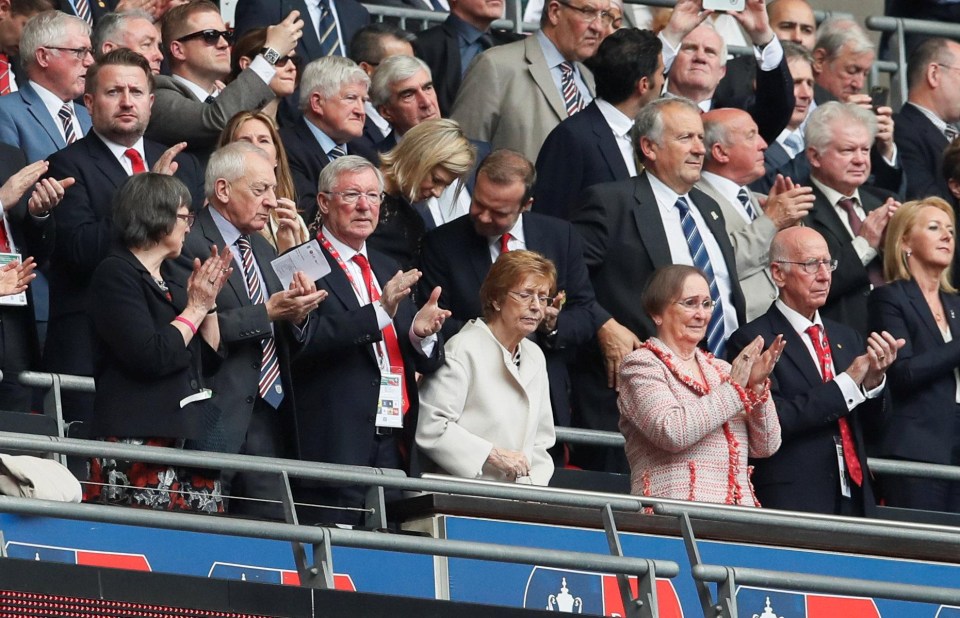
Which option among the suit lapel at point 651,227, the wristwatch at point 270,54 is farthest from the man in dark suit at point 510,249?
the wristwatch at point 270,54

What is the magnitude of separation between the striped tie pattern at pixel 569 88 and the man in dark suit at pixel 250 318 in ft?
9.84

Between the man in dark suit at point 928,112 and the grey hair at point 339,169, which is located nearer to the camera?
the grey hair at point 339,169

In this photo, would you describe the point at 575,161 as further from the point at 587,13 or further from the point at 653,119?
the point at 587,13

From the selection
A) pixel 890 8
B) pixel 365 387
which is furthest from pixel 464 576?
pixel 890 8

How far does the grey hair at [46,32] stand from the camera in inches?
378

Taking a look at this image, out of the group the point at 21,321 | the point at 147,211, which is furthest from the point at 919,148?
the point at 147,211

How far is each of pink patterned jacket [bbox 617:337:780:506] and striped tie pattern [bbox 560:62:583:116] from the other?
2993mm

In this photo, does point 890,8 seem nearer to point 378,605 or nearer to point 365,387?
point 365,387

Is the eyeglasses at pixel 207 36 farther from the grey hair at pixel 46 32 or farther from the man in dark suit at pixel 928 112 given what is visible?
the man in dark suit at pixel 928 112

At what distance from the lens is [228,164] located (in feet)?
27.9

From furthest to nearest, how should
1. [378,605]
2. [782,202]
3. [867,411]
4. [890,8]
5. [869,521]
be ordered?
[890,8] < [782,202] < [867,411] < [869,521] < [378,605]

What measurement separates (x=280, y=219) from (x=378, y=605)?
2.55 meters

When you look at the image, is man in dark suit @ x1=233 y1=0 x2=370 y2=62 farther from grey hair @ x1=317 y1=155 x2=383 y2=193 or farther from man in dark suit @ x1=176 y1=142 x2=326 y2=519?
man in dark suit @ x1=176 y1=142 x2=326 y2=519

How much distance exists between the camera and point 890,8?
14.9 metres
